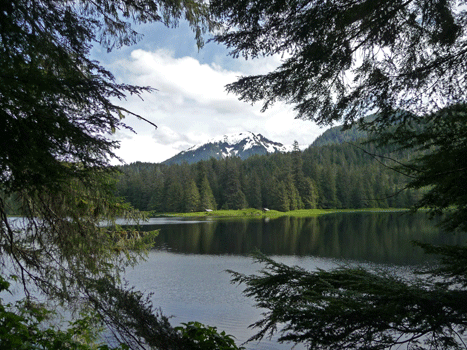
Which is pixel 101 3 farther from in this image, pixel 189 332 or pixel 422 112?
pixel 189 332

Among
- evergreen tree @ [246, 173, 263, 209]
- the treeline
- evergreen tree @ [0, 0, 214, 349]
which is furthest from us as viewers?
evergreen tree @ [246, 173, 263, 209]

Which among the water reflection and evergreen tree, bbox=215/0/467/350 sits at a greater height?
evergreen tree, bbox=215/0/467/350

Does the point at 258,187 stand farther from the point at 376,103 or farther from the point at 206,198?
the point at 376,103

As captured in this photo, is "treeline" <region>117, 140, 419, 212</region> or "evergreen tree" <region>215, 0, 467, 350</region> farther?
"treeline" <region>117, 140, 419, 212</region>

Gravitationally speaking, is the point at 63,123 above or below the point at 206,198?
below

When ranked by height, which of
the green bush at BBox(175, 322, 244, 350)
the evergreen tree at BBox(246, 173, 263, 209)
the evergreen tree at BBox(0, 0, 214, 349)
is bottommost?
the green bush at BBox(175, 322, 244, 350)

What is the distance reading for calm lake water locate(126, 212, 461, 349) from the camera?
36.1ft

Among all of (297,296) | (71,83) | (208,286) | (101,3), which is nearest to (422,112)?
(297,296)

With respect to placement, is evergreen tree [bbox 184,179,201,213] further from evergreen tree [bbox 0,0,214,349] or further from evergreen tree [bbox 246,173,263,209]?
evergreen tree [bbox 0,0,214,349]

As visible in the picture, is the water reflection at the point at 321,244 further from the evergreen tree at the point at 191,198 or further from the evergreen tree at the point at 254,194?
the evergreen tree at the point at 254,194

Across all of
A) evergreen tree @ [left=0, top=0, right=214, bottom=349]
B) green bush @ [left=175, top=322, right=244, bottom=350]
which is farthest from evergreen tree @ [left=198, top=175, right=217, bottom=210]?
green bush @ [left=175, top=322, right=244, bottom=350]

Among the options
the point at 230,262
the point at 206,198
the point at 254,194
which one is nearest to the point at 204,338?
the point at 230,262

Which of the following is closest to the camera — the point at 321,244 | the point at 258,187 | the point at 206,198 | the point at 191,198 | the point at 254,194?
the point at 321,244

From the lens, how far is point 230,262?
18.9 metres
